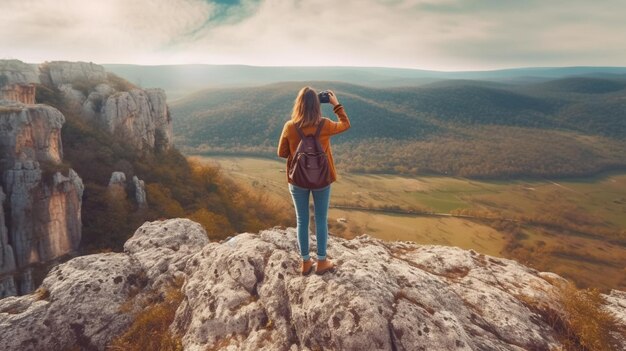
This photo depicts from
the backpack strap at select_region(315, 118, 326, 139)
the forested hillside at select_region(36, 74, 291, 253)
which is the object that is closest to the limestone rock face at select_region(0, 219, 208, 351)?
the backpack strap at select_region(315, 118, 326, 139)

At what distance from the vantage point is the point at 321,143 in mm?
6051

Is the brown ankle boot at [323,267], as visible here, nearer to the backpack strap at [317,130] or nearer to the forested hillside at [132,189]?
the backpack strap at [317,130]

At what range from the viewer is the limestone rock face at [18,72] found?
5055 centimetres

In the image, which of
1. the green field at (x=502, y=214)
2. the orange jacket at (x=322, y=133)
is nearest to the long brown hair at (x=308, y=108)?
the orange jacket at (x=322, y=133)

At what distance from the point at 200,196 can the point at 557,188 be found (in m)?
170

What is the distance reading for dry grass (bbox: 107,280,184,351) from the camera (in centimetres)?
653

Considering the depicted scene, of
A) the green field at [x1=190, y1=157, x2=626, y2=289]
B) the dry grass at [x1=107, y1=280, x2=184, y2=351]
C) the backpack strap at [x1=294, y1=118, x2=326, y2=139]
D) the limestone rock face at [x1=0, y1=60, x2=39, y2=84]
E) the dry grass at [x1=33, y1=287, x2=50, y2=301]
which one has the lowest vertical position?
the green field at [x1=190, y1=157, x2=626, y2=289]

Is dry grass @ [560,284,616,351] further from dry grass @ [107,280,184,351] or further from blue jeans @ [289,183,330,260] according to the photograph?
dry grass @ [107,280,184,351]

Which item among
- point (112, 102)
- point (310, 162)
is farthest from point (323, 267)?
point (112, 102)

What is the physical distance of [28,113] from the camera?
3362 cm

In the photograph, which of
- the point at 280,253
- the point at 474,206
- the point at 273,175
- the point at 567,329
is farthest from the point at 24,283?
the point at 474,206

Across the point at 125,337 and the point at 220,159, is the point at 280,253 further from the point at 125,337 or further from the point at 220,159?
the point at 220,159

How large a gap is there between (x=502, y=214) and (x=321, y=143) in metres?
131

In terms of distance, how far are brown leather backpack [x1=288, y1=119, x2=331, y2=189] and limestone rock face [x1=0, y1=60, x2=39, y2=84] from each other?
210 ft
